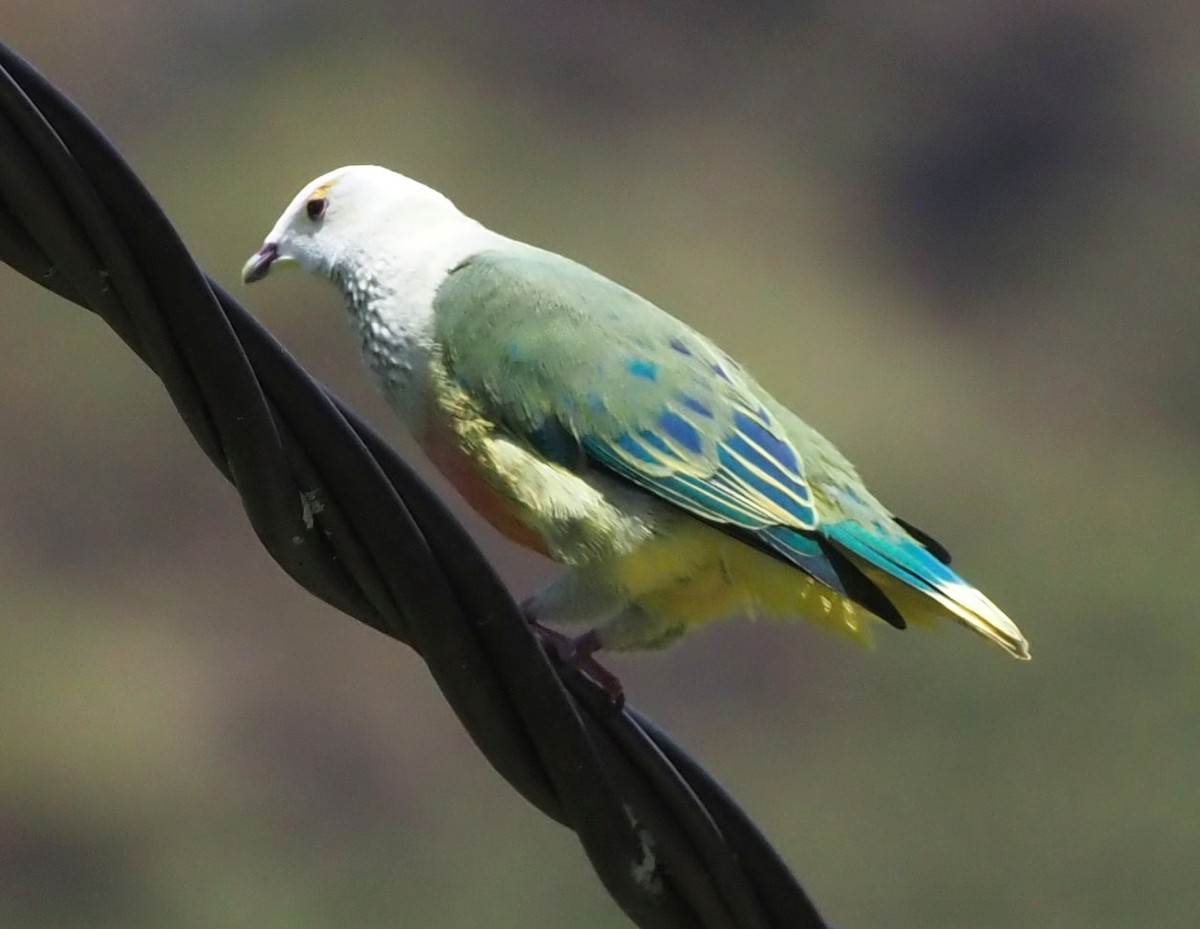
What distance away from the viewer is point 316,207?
4.33 feet

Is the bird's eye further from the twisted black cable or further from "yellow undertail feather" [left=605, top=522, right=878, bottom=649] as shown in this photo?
the twisted black cable

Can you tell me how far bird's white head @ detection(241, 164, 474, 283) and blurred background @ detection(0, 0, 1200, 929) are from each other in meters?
1.11

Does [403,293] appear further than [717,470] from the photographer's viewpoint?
Yes

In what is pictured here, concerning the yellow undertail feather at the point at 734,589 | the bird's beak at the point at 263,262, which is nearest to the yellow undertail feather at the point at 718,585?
the yellow undertail feather at the point at 734,589

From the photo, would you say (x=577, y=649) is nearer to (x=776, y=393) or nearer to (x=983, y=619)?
(x=983, y=619)

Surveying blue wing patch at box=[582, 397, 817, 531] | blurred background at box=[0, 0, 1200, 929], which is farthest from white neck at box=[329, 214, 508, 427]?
blurred background at box=[0, 0, 1200, 929]

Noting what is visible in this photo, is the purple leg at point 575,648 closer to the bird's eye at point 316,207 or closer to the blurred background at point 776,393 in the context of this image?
the bird's eye at point 316,207

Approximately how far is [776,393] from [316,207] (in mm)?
1510

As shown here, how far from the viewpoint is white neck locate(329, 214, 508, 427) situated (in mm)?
1160

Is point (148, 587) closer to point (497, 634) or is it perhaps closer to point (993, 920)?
point (993, 920)

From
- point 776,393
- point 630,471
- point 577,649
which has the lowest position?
point 776,393

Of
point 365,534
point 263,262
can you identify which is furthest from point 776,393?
point 365,534

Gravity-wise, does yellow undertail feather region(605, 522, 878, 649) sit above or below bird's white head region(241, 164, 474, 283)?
below

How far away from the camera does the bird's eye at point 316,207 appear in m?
1.32
